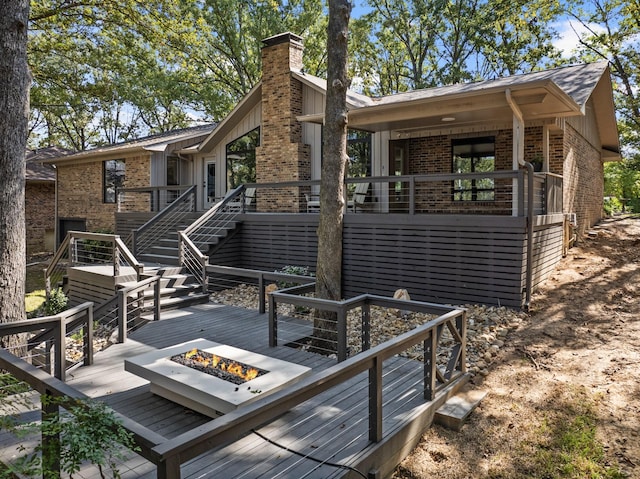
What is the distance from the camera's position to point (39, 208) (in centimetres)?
2283

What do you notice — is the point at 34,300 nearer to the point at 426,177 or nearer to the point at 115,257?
the point at 115,257

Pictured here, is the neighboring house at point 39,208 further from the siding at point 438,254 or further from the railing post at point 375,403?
the railing post at point 375,403

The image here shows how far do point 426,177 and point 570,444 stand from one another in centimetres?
557

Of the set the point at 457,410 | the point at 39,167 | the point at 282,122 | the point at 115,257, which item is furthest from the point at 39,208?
the point at 457,410

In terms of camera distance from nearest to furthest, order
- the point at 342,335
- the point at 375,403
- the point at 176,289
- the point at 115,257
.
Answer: the point at 375,403 → the point at 342,335 → the point at 176,289 → the point at 115,257

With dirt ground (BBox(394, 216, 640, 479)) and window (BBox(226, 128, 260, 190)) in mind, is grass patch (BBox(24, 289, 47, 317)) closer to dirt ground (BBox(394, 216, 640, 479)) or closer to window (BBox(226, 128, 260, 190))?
window (BBox(226, 128, 260, 190))

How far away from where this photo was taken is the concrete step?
4.50 meters

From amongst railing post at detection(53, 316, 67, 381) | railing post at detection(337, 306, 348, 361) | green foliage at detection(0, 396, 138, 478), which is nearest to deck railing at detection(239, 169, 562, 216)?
railing post at detection(337, 306, 348, 361)

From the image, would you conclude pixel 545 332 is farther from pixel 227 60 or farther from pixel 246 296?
pixel 227 60

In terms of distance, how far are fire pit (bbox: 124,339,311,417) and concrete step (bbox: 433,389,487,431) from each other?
1.38 meters

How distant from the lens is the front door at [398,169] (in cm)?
1268

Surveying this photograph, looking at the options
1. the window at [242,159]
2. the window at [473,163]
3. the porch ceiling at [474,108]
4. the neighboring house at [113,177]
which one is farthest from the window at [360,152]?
the neighboring house at [113,177]

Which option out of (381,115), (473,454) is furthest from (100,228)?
(473,454)

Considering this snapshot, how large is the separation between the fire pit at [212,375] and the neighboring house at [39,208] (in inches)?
818
